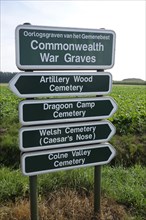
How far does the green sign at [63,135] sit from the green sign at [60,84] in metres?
0.36

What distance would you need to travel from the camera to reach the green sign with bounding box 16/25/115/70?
2.90 meters

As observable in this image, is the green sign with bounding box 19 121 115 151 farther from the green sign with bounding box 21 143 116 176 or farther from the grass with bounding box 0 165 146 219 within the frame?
the grass with bounding box 0 165 146 219

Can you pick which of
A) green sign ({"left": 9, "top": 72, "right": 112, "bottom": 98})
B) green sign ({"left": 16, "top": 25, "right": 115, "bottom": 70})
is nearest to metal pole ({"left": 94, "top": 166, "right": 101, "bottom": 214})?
green sign ({"left": 9, "top": 72, "right": 112, "bottom": 98})

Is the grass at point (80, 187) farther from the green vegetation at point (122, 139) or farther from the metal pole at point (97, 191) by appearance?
the green vegetation at point (122, 139)

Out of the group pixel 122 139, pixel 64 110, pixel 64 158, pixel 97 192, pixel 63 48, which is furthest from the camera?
pixel 122 139

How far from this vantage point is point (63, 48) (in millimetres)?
3096

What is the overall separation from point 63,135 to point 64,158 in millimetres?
271

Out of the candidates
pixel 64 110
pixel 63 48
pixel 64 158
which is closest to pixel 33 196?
pixel 64 158

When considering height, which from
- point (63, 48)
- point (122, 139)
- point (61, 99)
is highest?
point (63, 48)

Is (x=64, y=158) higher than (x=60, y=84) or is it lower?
lower

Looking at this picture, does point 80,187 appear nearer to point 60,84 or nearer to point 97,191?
point 97,191

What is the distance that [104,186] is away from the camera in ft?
14.1

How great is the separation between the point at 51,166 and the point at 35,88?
888 mm

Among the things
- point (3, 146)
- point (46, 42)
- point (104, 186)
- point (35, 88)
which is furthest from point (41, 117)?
point (3, 146)
